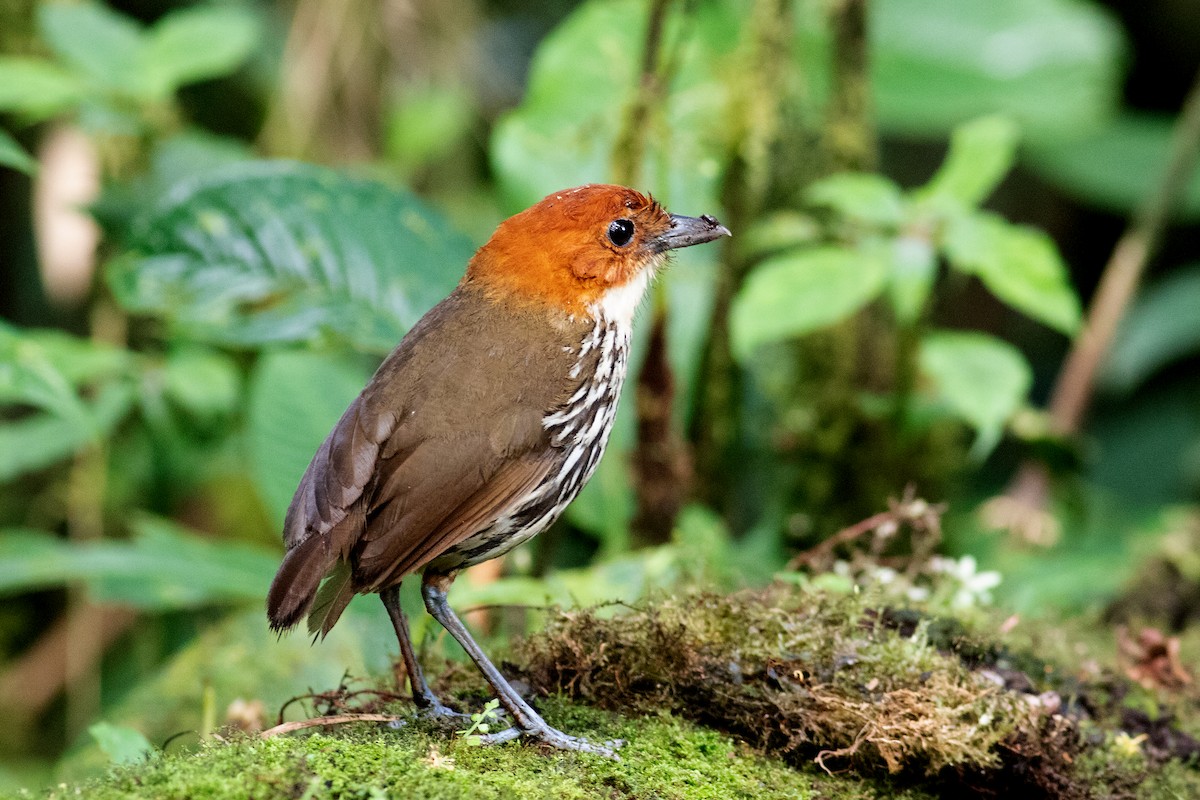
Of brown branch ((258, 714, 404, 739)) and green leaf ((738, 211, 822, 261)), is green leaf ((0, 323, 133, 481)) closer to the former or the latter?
brown branch ((258, 714, 404, 739))

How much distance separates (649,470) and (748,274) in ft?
3.36

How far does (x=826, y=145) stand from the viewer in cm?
529

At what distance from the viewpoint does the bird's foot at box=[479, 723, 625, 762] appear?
2.43 metres

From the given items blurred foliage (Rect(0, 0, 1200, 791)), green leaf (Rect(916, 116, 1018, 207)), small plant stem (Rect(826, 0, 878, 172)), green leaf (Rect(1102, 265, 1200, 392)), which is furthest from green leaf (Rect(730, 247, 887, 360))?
green leaf (Rect(1102, 265, 1200, 392))

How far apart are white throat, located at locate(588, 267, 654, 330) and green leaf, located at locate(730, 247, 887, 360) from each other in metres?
0.96

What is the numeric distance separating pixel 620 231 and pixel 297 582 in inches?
45.9

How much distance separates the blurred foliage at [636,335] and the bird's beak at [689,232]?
33.9 inches

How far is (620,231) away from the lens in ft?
9.71

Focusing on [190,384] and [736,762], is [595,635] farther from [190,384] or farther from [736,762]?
[190,384]

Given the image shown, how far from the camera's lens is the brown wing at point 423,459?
8.02 ft

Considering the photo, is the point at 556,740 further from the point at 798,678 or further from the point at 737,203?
the point at 737,203

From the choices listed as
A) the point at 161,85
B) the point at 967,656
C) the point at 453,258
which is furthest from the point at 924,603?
the point at 161,85

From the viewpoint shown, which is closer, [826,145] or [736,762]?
[736,762]

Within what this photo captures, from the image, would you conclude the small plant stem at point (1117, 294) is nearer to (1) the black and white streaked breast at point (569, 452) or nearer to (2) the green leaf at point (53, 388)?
(1) the black and white streaked breast at point (569, 452)
